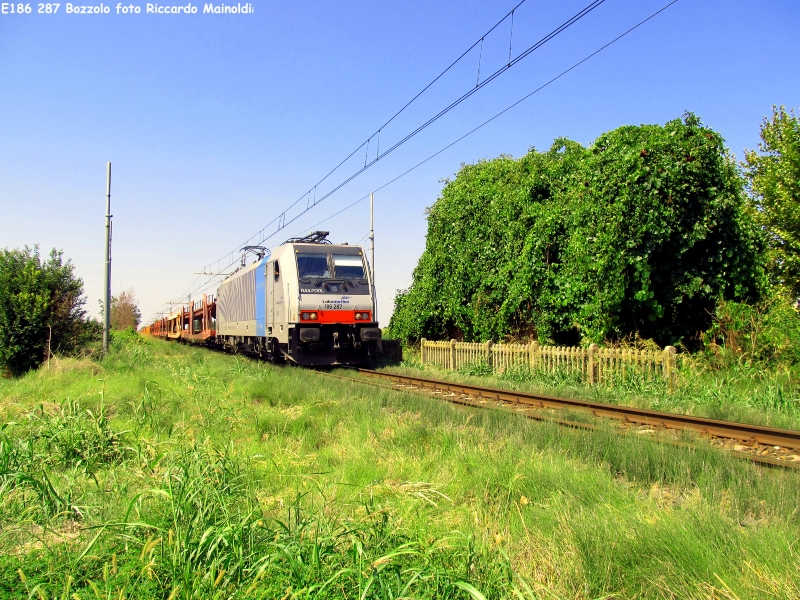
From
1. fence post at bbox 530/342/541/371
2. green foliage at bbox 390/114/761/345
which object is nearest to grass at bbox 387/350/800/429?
fence post at bbox 530/342/541/371

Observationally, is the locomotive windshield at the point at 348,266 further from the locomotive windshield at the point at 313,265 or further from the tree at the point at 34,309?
the tree at the point at 34,309

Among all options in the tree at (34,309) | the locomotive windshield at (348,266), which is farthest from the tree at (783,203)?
the tree at (34,309)

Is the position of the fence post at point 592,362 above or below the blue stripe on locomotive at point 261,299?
below

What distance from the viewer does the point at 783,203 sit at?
72.1 feet

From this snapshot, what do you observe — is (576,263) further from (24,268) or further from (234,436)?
(24,268)

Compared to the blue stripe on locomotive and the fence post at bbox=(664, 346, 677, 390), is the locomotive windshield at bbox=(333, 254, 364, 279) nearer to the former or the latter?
the blue stripe on locomotive

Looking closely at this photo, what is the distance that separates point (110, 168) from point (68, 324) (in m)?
6.51

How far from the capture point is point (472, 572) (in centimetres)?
331

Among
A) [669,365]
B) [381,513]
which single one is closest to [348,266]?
[669,365]

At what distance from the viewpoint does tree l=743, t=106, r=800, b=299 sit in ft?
71.4

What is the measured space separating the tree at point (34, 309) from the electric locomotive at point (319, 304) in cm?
561

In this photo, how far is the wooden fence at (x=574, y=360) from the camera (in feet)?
40.8

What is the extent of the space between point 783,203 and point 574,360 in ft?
43.1

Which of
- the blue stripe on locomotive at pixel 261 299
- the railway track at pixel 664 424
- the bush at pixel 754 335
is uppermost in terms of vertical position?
the blue stripe on locomotive at pixel 261 299
